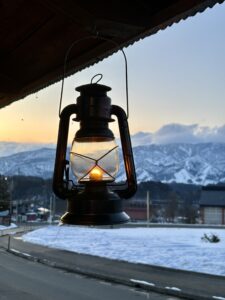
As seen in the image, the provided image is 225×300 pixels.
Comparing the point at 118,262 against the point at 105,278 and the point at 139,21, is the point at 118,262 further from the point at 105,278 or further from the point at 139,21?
the point at 139,21

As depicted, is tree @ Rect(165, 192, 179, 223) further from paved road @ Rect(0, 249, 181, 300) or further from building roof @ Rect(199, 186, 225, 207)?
paved road @ Rect(0, 249, 181, 300)

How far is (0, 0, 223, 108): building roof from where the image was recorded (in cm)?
249

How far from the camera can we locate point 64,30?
3.17 meters

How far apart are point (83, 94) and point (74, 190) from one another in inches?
A: 16.4

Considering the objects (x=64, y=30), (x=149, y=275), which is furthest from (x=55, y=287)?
(x=64, y=30)

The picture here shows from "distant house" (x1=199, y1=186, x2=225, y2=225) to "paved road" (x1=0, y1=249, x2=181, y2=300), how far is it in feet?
227

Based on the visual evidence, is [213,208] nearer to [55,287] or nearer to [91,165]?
[55,287]

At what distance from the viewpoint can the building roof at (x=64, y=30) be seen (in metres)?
2.49

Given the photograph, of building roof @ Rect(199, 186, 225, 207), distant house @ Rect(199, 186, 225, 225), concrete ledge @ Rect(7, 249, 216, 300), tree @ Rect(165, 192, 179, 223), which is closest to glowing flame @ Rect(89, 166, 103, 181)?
concrete ledge @ Rect(7, 249, 216, 300)

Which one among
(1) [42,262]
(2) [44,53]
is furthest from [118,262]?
(2) [44,53]

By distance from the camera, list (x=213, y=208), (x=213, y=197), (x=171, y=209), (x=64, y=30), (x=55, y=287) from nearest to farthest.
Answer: (x=64, y=30)
(x=55, y=287)
(x=213, y=208)
(x=213, y=197)
(x=171, y=209)

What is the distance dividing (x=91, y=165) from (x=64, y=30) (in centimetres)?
120

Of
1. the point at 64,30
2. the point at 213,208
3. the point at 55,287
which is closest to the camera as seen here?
the point at 64,30

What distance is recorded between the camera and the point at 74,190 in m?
2.35
